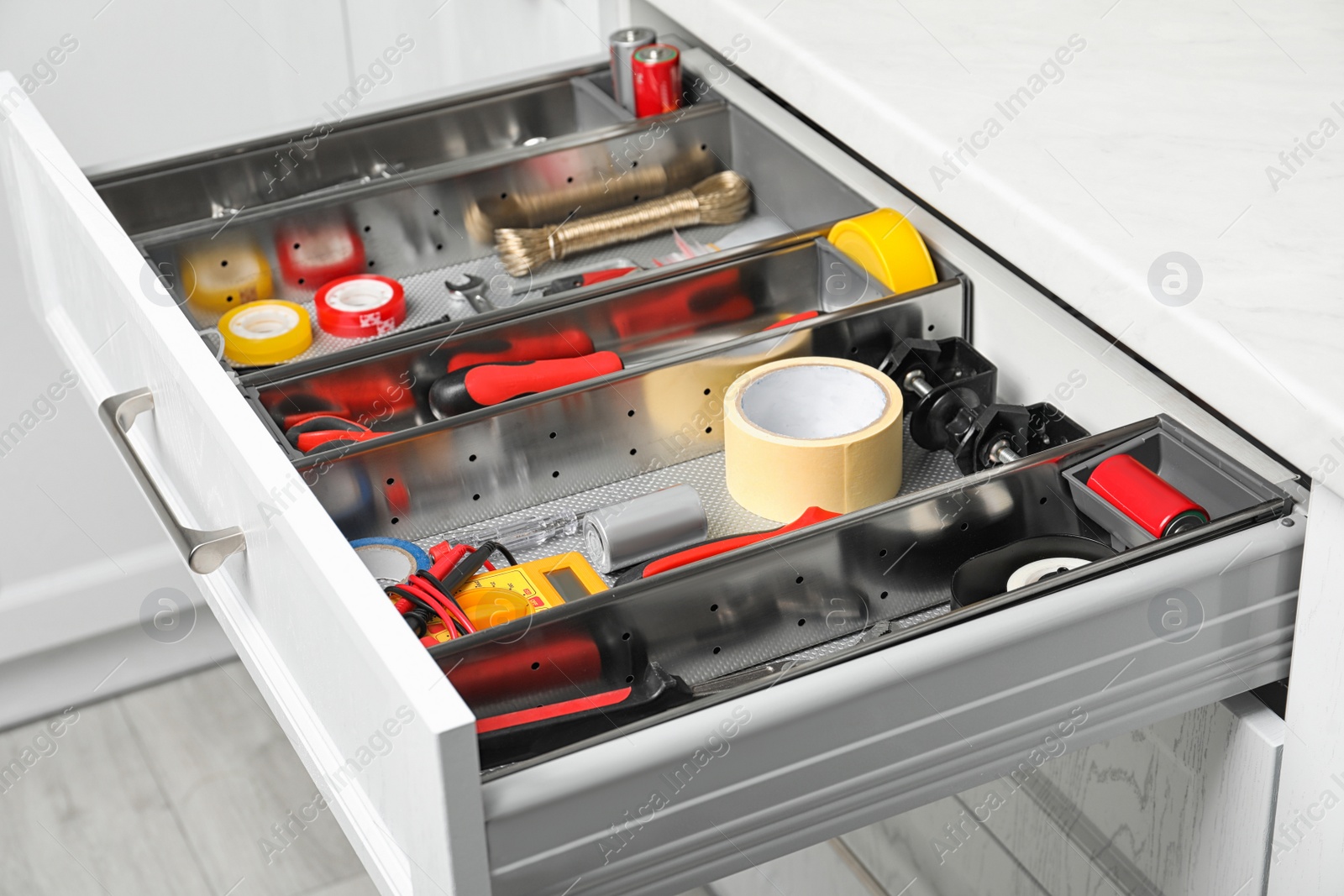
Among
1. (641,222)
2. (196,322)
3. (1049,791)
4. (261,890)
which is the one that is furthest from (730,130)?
(261,890)

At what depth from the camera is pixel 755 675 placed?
807mm

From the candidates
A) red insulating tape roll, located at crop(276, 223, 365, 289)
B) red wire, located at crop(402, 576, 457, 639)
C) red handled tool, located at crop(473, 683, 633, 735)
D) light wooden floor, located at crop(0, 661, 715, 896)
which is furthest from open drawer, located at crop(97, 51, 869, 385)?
light wooden floor, located at crop(0, 661, 715, 896)

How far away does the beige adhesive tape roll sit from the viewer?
912 mm

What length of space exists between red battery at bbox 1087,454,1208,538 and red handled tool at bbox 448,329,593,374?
40 centimetres

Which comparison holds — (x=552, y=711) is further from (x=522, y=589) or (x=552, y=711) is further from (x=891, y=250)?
(x=891, y=250)

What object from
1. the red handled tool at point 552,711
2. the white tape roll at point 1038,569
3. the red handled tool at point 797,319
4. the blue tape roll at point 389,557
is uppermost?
the red handled tool at point 797,319

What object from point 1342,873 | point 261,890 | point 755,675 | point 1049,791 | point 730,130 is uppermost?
point 730,130

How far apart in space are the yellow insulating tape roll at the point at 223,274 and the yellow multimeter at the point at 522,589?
0.43 meters

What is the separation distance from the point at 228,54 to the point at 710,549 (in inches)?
48.1

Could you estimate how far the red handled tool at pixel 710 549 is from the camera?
0.85 meters

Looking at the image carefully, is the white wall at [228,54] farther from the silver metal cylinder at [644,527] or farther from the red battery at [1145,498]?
the red battery at [1145,498]

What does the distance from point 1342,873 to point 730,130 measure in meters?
0.80

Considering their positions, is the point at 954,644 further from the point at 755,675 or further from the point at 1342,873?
the point at 1342,873

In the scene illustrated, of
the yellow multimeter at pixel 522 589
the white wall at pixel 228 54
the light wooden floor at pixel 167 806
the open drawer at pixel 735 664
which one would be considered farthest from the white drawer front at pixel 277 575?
the light wooden floor at pixel 167 806
